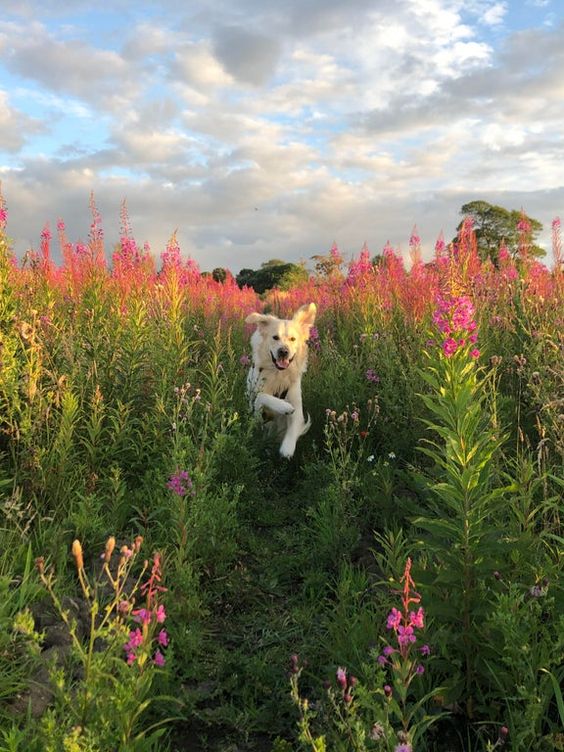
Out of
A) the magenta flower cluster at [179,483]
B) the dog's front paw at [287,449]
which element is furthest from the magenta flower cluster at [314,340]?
the magenta flower cluster at [179,483]

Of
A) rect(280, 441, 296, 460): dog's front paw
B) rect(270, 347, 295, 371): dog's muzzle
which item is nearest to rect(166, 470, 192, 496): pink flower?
rect(280, 441, 296, 460): dog's front paw

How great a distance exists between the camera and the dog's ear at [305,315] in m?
6.30

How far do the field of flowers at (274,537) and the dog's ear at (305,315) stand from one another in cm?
43

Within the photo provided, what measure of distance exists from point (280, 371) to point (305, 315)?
2.72ft

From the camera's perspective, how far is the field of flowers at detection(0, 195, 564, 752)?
1.82m

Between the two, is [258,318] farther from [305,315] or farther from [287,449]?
[287,449]

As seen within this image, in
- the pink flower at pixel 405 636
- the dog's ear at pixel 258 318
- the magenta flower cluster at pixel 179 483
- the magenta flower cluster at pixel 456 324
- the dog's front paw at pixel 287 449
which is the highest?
the magenta flower cluster at pixel 456 324

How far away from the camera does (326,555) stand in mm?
3471

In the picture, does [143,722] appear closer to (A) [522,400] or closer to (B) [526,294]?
(A) [522,400]

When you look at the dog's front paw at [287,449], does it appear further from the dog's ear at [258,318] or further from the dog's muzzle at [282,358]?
the dog's ear at [258,318]

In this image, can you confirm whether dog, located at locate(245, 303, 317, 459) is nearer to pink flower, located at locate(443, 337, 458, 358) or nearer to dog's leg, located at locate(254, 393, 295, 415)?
dog's leg, located at locate(254, 393, 295, 415)

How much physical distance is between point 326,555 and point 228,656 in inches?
39.6

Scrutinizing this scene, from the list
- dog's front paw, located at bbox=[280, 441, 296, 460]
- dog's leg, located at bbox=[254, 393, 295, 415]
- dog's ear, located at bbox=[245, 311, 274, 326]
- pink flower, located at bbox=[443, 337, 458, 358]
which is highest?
pink flower, located at bbox=[443, 337, 458, 358]

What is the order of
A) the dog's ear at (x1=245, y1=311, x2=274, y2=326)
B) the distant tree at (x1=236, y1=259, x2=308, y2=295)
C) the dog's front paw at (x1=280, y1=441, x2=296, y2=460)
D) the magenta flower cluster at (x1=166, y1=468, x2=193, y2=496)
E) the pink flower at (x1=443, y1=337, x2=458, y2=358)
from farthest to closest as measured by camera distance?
the distant tree at (x1=236, y1=259, x2=308, y2=295)
the dog's ear at (x1=245, y1=311, x2=274, y2=326)
the dog's front paw at (x1=280, y1=441, x2=296, y2=460)
the magenta flower cluster at (x1=166, y1=468, x2=193, y2=496)
the pink flower at (x1=443, y1=337, x2=458, y2=358)
